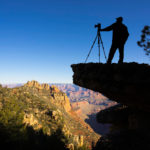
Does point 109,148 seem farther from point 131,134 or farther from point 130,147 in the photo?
point 131,134

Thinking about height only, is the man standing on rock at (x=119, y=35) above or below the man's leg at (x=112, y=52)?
above

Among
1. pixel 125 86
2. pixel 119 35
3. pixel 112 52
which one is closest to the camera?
pixel 125 86

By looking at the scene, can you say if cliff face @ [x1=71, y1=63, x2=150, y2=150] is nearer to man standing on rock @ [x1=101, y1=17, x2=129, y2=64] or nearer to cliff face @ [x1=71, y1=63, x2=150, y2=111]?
cliff face @ [x1=71, y1=63, x2=150, y2=111]

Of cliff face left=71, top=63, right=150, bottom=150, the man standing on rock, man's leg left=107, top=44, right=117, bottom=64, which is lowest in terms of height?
cliff face left=71, top=63, right=150, bottom=150

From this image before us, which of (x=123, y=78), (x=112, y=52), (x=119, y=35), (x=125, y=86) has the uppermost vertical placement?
(x=119, y=35)

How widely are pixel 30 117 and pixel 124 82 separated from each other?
119ft

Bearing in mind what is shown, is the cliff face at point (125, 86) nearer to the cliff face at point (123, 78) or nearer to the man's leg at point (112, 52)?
the cliff face at point (123, 78)

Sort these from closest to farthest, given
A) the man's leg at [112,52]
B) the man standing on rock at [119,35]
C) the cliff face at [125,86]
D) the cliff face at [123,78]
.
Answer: the cliff face at [123,78], the cliff face at [125,86], the man standing on rock at [119,35], the man's leg at [112,52]

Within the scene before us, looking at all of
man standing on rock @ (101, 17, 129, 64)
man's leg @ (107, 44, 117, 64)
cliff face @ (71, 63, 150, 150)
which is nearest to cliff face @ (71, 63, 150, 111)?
cliff face @ (71, 63, 150, 150)

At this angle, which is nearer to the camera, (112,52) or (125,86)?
(125,86)

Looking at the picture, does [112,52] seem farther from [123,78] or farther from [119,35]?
[123,78]

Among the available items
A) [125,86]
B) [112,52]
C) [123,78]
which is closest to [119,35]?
[112,52]

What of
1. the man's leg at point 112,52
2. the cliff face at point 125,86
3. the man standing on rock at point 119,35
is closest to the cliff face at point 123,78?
the cliff face at point 125,86

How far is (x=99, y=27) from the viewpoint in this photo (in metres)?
6.31
